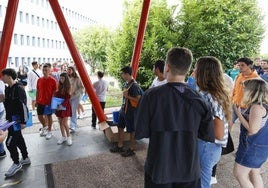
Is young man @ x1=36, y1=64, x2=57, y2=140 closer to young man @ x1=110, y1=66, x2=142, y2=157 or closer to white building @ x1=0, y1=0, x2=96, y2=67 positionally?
young man @ x1=110, y1=66, x2=142, y2=157

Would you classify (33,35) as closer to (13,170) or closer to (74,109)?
(74,109)

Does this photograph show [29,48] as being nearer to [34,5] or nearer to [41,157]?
[34,5]

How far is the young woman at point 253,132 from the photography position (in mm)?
3104

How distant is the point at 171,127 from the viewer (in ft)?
7.15

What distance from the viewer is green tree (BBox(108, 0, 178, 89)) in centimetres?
1175

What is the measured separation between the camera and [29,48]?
4338 cm

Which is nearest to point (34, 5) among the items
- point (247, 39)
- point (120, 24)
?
A: point (120, 24)

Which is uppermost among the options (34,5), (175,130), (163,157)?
(34,5)

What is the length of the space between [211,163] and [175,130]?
1.07m

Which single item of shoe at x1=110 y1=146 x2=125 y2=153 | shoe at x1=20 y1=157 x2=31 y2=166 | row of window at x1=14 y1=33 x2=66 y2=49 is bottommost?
shoe at x1=110 y1=146 x2=125 y2=153

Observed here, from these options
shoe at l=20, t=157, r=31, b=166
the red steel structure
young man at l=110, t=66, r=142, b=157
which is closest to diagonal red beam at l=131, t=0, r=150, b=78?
the red steel structure

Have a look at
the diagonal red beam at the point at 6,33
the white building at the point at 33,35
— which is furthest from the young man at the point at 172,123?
the white building at the point at 33,35

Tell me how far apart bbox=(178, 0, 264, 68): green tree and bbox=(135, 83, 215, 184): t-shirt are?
9966 mm

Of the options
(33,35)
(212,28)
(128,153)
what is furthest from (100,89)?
(33,35)
